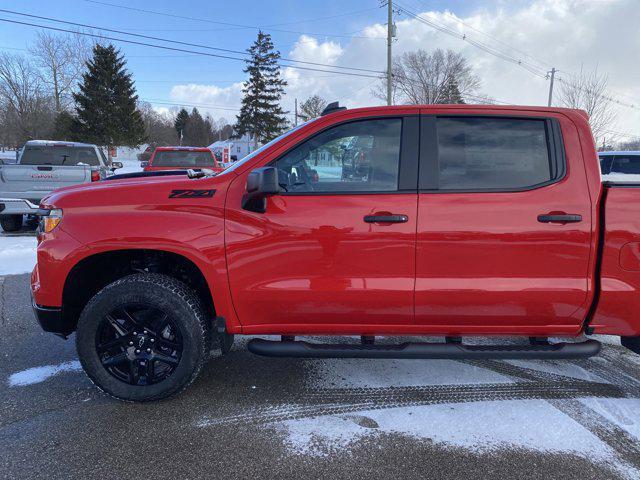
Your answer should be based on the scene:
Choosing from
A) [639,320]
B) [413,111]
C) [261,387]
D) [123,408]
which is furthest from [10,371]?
[639,320]

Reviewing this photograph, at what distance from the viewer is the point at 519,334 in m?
2.87

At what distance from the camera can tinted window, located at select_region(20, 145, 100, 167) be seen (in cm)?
929

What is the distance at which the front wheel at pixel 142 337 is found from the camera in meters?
2.84

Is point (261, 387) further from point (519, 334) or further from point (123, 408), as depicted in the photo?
point (519, 334)

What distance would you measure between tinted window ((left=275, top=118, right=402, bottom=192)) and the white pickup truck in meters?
7.35

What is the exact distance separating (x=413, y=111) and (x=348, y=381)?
201 cm

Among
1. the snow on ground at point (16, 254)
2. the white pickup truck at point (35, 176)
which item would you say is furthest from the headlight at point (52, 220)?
the white pickup truck at point (35, 176)

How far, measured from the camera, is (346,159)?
291cm

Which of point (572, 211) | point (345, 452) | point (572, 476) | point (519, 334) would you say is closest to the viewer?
point (572, 476)

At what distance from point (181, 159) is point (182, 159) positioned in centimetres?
3

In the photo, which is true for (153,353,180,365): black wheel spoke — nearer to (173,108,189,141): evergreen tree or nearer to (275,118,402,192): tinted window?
(275,118,402,192): tinted window

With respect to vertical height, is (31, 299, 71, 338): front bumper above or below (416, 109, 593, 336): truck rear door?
below

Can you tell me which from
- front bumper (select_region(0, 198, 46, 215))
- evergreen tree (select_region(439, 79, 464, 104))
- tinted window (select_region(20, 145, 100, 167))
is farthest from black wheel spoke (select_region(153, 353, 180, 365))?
evergreen tree (select_region(439, 79, 464, 104))

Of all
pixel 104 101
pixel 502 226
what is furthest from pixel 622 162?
pixel 104 101
